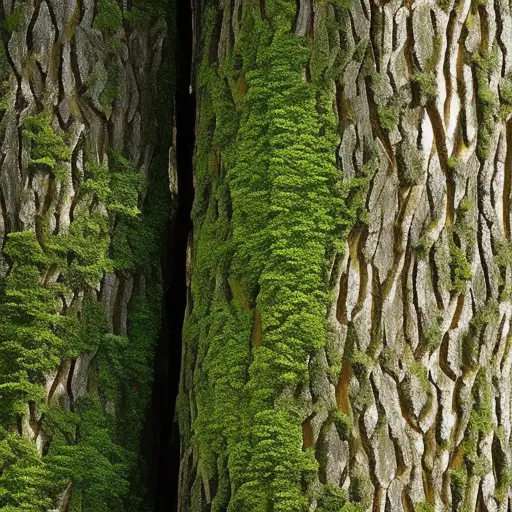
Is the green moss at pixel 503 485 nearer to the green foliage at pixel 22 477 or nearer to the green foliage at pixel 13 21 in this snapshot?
the green foliage at pixel 22 477

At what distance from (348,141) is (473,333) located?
0.74m

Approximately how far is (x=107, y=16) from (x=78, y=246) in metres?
0.91

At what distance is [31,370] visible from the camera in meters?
3.21

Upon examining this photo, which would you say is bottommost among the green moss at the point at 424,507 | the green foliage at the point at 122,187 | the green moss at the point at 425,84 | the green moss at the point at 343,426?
the green moss at the point at 424,507

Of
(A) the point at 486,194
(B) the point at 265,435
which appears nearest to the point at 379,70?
(A) the point at 486,194

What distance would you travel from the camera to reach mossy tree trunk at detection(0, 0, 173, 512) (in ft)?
10.5

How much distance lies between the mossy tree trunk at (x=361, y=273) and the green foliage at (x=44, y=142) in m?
0.65

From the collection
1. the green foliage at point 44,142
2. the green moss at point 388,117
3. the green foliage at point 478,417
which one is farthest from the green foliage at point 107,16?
the green foliage at point 478,417

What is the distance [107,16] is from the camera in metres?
3.53

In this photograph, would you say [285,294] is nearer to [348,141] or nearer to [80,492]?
[348,141]

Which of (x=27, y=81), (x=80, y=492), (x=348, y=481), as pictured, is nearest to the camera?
(x=348, y=481)

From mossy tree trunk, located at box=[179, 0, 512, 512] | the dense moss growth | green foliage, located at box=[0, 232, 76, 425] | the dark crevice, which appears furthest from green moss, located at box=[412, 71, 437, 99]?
A: green foliage, located at box=[0, 232, 76, 425]

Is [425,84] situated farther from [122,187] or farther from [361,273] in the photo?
[122,187]

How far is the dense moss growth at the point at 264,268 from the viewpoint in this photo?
288 centimetres
